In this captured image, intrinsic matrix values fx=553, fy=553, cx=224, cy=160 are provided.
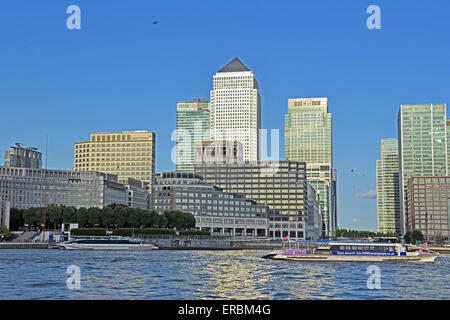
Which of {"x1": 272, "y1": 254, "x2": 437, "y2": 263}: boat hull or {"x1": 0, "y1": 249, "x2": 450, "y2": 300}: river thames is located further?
{"x1": 272, "y1": 254, "x2": 437, "y2": 263}: boat hull

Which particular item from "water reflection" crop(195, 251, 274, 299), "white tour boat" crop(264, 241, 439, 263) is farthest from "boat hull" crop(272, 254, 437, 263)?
"water reflection" crop(195, 251, 274, 299)

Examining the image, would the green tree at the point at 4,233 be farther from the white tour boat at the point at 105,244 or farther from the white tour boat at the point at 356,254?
the white tour boat at the point at 356,254

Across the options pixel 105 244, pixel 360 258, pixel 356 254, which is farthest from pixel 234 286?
pixel 105 244

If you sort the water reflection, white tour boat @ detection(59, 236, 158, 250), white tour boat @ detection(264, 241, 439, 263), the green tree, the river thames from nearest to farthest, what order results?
the water reflection, the river thames, white tour boat @ detection(264, 241, 439, 263), white tour boat @ detection(59, 236, 158, 250), the green tree

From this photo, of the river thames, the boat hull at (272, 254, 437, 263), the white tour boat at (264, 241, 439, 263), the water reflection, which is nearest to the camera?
the water reflection

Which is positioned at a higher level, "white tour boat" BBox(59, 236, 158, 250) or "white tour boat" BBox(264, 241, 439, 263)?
"white tour boat" BBox(264, 241, 439, 263)

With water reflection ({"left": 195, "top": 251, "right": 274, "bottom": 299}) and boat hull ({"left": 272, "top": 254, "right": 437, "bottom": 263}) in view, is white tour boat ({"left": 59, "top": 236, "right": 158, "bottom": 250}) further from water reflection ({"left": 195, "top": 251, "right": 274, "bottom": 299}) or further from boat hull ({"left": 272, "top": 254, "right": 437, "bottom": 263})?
water reflection ({"left": 195, "top": 251, "right": 274, "bottom": 299})

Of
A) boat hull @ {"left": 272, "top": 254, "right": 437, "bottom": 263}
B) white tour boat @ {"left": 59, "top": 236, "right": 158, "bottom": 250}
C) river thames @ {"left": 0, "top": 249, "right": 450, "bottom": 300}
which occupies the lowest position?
white tour boat @ {"left": 59, "top": 236, "right": 158, "bottom": 250}

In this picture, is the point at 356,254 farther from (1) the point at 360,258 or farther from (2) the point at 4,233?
(2) the point at 4,233
